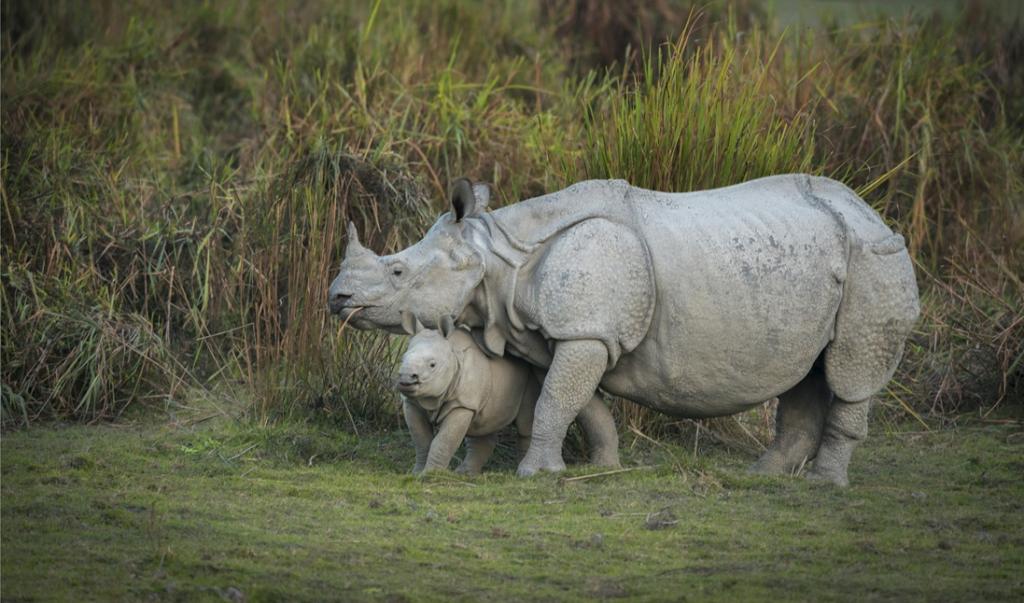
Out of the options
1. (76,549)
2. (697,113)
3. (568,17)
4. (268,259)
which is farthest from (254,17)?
(76,549)

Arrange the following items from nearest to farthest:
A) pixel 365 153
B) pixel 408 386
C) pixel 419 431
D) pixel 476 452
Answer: pixel 408 386 → pixel 419 431 → pixel 476 452 → pixel 365 153

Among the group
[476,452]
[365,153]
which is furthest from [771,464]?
[365,153]

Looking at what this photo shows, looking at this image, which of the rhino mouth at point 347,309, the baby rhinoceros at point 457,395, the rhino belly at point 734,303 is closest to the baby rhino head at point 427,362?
the baby rhinoceros at point 457,395

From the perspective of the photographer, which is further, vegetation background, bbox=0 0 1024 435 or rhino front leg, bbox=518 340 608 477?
vegetation background, bbox=0 0 1024 435

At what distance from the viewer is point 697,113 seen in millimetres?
8008

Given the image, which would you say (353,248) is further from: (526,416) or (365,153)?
(365,153)

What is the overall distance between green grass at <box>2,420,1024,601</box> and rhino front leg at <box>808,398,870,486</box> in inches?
4.4

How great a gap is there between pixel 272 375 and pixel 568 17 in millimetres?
6449

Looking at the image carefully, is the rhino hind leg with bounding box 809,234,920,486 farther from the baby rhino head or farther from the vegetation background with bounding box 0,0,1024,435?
the baby rhino head

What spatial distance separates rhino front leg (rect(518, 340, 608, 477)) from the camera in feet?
22.8

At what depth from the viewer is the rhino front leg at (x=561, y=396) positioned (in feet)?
22.8

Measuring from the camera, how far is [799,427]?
24.9 feet

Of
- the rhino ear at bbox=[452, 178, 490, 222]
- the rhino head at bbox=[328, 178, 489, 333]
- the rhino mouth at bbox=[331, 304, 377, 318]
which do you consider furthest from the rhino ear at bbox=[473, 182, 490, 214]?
the rhino mouth at bbox=[331, 304, 377, 318]

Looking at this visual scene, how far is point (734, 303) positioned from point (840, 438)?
0.81m
